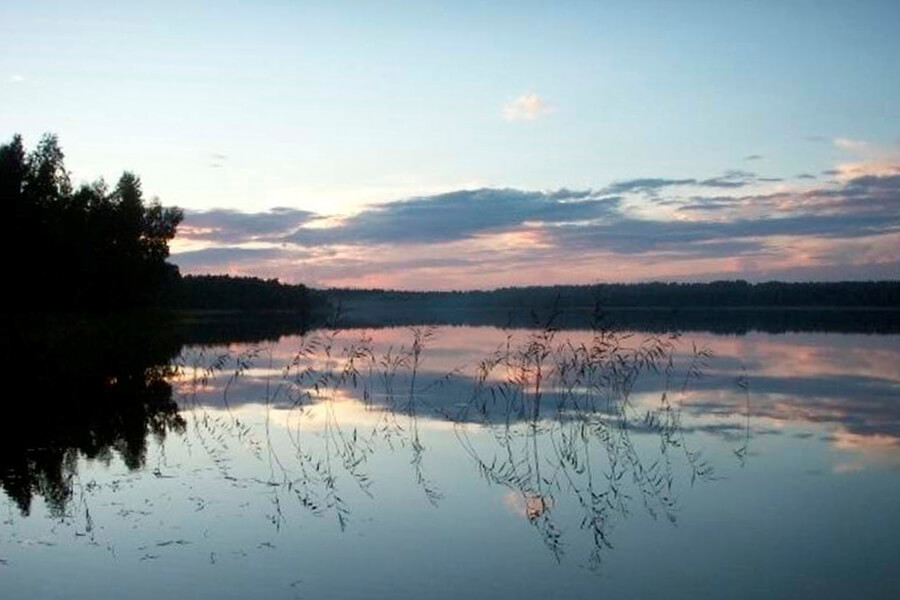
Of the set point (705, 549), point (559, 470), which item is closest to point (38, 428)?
point (559, 470)

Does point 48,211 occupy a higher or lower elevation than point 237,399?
higher

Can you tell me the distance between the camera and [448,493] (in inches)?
452

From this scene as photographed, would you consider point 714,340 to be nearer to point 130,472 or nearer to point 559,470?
point 559,470

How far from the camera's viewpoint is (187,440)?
49.7ft

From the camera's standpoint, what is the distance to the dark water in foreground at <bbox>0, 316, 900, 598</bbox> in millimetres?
8102

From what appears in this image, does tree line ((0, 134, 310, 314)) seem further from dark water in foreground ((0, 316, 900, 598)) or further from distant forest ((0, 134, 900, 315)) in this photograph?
dark water in foreground ((0, 316, 900, 598))

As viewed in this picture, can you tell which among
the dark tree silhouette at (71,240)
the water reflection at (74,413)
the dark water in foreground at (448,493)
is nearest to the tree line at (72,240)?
the dark tree silhouette at (71,240)

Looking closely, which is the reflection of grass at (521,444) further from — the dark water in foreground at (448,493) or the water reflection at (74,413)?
the water reflection at (74,413)

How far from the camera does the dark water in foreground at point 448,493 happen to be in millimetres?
8102

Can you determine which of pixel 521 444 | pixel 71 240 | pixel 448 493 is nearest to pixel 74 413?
pixel 521 444

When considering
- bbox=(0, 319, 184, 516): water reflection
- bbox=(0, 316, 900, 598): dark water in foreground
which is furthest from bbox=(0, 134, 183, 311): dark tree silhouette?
bbox=(0, 316, 900, 598): dark water in foreground

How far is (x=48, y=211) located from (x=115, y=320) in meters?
7.58

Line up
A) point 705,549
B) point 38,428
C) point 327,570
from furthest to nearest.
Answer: point 38,428 < point 705,549 < point 327,570

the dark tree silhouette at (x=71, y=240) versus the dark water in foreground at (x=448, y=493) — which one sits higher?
the dark tree silhouette at (x=71, y=240)
